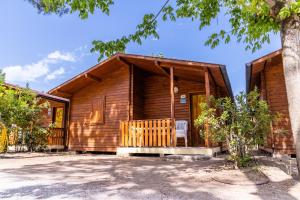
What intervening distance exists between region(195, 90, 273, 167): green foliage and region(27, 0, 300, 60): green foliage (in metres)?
1.38

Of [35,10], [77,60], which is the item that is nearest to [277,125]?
[35,10]

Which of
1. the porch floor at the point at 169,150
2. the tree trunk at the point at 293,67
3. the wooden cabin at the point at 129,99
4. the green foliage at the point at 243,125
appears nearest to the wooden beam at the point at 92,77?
the wooden cabin at the point at 129,99

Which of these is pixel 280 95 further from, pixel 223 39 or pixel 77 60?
pixel 77 60

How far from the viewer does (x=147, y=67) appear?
10578 millimetres

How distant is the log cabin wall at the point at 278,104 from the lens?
26.5ft

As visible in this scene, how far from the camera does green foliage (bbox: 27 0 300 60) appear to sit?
5008 mm

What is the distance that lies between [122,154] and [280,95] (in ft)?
20.3

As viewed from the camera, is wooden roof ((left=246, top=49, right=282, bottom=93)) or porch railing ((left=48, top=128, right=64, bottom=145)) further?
porch railing ((left=48, top=128, right=64, bottom=145))

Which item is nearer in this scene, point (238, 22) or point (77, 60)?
point (238, 22)

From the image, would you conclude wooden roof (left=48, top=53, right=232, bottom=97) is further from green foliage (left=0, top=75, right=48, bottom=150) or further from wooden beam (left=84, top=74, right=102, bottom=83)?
green foliage (left=0, top=75, right=48, bottom=150)

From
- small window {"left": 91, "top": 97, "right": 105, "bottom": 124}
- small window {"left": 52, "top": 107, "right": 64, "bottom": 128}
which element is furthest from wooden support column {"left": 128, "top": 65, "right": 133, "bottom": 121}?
small window {"left": 52, "top": 107, "right": 64, "bottom": 128}

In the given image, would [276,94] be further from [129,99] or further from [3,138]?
[3,138]

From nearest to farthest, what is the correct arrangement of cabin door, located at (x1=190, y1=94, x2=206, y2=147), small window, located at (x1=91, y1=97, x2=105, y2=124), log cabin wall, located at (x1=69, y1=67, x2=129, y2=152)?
cabin door, located at (x1=190, y1=94, x2=206, y2=147) → log cabin wall, located at (x1=69, y1=67, x2=129, y2=152) → small window, located at (x1=91, y1=97, x2=105, y2=124)

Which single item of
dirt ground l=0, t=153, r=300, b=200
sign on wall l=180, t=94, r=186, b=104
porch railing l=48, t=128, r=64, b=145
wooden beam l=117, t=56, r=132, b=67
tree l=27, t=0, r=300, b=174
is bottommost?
dirt ground l=0, t=153, r=300, b=200
